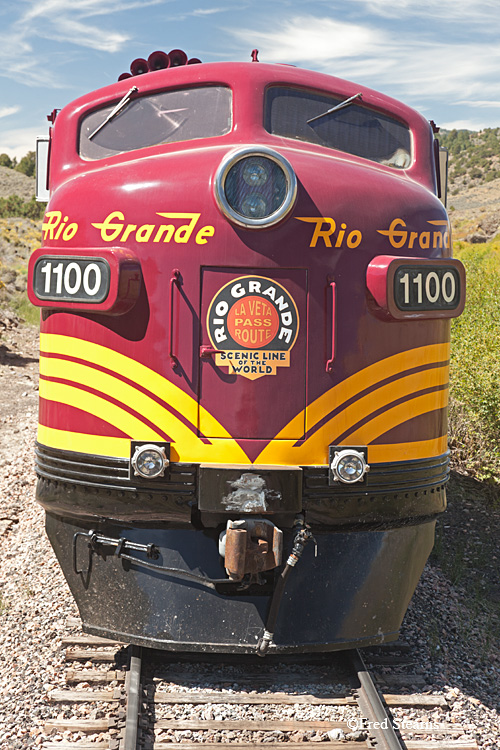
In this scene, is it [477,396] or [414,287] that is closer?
[414,287]

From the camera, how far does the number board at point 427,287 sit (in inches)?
162

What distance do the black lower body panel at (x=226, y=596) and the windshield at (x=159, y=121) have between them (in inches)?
89.5

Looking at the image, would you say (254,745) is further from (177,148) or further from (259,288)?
(177,148)

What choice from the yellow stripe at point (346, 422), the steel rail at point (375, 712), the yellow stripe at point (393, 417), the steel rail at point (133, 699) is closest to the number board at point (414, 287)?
the yellow stripe at point (346, 422)

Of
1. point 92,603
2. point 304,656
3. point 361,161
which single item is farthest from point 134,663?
point 361,161

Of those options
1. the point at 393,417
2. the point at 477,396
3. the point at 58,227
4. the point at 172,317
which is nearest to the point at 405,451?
the point at 393,417

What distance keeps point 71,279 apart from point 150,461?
1.10 meters

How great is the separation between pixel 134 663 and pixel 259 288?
2.27 metres

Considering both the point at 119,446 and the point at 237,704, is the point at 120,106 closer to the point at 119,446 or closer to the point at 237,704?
the point at 119,446

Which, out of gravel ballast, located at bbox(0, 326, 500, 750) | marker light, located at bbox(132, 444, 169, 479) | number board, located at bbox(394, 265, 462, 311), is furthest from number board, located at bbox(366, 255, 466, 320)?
gravel ballast, located at bbox(0, 326, 500, 750)

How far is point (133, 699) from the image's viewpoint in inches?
156

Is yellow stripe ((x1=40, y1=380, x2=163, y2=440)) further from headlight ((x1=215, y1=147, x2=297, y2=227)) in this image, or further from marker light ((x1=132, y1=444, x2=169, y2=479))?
headlight ((x1=215, y1=147, x2=297, y2=227))

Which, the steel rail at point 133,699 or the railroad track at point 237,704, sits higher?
the steel rail at point 133,699

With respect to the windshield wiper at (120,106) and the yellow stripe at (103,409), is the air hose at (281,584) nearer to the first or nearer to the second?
the yellow stripe at (103,409)
